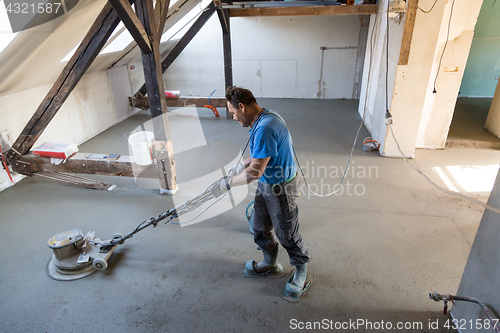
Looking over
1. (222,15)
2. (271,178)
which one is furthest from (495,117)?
(271,178)

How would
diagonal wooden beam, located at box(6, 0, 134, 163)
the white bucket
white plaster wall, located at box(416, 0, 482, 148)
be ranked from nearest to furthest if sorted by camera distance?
diagonal wooden beam, located at box(6, 0, 134, 163) < the white bucket < white plaster wall, located at box(416, 0, 482, 148)

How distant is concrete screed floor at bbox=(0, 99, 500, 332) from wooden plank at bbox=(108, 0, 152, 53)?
1.84 meters

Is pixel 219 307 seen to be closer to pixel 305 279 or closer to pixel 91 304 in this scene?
Answer: pixel 305 279

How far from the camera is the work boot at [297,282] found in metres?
2.40

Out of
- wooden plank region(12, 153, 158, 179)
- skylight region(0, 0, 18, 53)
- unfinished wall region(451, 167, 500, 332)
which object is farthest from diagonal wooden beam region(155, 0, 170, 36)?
unfinished wall region(451, 167, 500, 332)

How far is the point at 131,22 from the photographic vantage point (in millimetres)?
2842

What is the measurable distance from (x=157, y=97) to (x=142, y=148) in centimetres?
72

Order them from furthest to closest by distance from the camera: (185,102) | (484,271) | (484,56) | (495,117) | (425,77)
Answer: (484,56) < (185,102) < (495,117) < (425,77) < (484,271)

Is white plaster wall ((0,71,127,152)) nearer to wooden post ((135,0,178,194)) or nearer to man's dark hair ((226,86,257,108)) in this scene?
wooden post ((135,0,178,194))

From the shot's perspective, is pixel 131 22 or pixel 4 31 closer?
pixel 4 31

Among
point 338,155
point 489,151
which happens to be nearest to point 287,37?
point 338,155

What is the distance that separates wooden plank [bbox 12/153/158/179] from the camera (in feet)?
12.7

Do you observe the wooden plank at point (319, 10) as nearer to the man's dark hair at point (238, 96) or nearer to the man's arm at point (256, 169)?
the man's dark hair at point (238, 96)

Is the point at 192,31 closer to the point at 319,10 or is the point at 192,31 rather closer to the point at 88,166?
the point at 319,10
